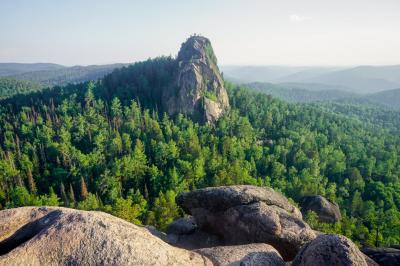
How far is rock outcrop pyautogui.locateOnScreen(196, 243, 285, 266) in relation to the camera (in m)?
18.0

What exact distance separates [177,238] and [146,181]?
62362 mm

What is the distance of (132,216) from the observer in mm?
55594

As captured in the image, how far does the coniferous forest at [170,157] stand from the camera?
76.9 meters

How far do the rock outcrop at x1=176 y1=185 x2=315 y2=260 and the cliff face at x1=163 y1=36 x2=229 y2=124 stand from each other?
103259 millimetres

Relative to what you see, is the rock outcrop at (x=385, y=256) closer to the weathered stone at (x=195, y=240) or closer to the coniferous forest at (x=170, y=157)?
the weathered stone at (x=195, y=240)

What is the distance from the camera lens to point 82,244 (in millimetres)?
14719

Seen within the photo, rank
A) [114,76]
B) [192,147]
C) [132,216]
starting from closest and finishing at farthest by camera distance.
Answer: [132,216], [192,147], [114,76]

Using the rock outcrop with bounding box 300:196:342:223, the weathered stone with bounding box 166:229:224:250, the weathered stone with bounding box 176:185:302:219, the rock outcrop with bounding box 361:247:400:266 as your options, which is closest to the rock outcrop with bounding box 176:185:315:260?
the weathered stone with bounding box 176:185:302:219

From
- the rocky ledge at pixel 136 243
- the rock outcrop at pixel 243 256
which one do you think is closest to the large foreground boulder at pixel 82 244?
the rocky ledge at pixel 136 243

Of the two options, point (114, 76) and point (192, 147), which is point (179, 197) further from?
point (114, 76)

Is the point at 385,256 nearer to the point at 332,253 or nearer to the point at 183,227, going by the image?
the point at 332,253

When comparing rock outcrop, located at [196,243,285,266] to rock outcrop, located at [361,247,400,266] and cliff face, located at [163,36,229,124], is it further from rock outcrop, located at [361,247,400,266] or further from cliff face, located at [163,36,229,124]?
cliff face, located at [163,36,229,124]

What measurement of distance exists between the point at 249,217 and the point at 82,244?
1460 cm

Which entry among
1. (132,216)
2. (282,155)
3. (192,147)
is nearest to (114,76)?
(192,147)
